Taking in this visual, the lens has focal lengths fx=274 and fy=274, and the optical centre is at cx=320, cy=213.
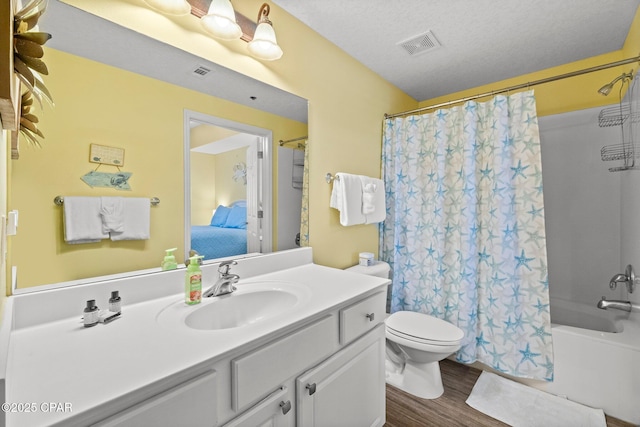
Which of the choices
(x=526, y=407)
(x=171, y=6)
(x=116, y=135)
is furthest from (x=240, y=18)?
(x=526, y=407)

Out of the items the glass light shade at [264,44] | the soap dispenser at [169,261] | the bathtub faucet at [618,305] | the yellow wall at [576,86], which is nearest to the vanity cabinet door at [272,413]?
the soap dispenser at [169,261]

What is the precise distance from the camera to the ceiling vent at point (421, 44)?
1.77 metres

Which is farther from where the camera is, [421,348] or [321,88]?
[321,88]

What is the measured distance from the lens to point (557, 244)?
2.29m

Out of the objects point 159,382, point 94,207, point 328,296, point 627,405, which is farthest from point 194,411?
point 627,405

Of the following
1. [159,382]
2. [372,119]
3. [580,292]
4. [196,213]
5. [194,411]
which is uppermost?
[372,119]

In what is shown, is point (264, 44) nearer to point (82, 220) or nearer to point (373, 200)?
point (82, 220)

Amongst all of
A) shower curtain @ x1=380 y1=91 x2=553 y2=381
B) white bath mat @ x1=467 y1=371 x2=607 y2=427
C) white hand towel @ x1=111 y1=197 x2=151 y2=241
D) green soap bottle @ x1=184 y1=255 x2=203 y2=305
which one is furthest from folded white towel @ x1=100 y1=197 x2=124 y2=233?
white bath mat @ x1=467 y1=371 x2=607 y2=427

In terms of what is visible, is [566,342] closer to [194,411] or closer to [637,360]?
[637,360]

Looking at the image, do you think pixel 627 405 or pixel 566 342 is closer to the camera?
pixel 627 405

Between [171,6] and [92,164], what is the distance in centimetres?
70

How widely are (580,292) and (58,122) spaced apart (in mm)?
3333

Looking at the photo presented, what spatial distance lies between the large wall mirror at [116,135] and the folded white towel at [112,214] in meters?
0.03

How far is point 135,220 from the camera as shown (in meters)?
1.02
